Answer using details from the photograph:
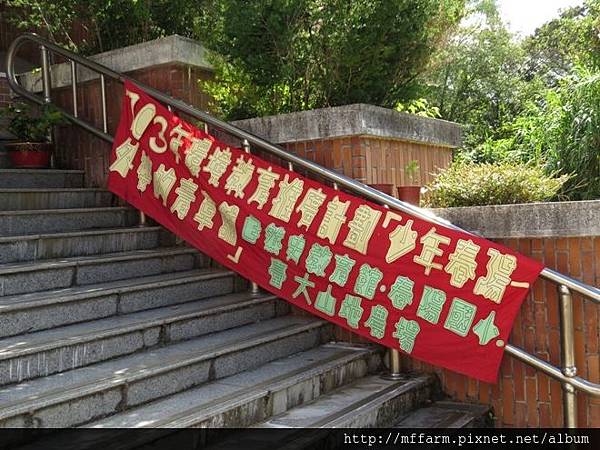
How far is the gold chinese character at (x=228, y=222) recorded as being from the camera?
4270mm

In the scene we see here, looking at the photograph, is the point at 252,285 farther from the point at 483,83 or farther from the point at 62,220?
the point at 483,83

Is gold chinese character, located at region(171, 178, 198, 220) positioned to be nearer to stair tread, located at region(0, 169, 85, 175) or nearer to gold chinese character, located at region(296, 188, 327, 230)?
gold chinese character, located at region(296, 188, 327, 230)

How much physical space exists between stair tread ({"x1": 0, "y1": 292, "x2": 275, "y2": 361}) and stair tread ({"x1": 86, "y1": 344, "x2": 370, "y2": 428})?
20.0 inches

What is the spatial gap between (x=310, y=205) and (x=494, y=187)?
49.7 inches

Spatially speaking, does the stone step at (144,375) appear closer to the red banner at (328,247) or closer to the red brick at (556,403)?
the red banner at (328,247)

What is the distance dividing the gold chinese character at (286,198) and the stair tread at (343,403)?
1184 mm

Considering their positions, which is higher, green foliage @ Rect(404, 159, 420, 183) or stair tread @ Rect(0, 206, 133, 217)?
green foliage @ Rect(404, 159, 420, 183)

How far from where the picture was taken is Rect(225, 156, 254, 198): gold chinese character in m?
4.26

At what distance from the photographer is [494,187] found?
419 cm

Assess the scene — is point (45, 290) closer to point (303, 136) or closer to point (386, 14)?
point (303, 136)

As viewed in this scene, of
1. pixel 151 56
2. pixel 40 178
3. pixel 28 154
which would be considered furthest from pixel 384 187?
pixel 28 154

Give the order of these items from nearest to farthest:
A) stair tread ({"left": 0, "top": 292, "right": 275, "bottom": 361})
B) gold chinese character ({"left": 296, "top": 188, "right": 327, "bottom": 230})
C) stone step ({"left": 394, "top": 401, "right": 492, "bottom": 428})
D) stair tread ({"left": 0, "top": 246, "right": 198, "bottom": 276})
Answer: stair tread ({"left": 0, "top": 292, "right": 275, "bottom": 361}) < stone step ({"left": 394, "top": 401, "right": 492, "bottom": 428}) < stair tread ({"left": 0, "top": 246, "right": 198, "bottom": 276}) < gold chinese character ({"left": 296, "top": 188, "right": 327, "bottom": 230})

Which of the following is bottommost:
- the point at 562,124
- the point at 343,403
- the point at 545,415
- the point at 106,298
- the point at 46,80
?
the point at 545,415

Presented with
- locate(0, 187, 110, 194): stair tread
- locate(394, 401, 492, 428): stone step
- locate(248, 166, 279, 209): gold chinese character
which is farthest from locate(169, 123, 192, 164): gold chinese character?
locate(394, 401, 492, 428): stone step
